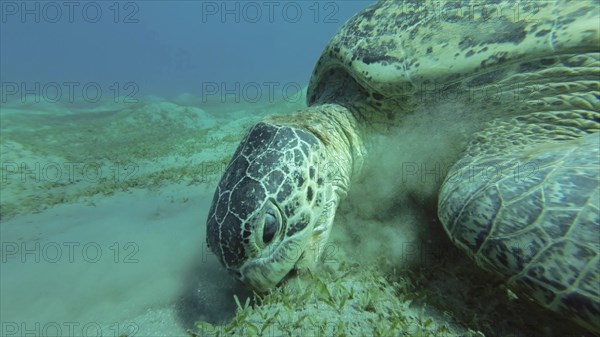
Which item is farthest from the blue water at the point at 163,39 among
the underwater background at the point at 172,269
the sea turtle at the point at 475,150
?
the sea turtle at the point at 475,150

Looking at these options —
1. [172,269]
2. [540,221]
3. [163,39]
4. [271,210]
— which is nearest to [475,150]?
[540,221]

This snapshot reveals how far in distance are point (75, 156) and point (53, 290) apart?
532 centimetres

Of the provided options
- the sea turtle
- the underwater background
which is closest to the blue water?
the underwater background

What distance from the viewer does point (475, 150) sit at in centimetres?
203

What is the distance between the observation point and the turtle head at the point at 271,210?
1869mm

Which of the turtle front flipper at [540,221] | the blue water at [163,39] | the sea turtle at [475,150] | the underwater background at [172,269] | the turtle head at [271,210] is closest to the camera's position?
the turtle front flipper at [540,221]

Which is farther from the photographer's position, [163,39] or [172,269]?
[163,39]

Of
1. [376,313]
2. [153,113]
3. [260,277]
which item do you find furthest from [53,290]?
[153,113]

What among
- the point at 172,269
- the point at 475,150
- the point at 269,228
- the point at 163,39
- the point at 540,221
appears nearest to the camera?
the point at 540,221

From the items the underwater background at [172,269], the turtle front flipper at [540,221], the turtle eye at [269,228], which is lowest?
the underwater background at [172,269]

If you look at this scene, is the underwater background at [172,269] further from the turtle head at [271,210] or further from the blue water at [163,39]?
the blue water at [163,39]

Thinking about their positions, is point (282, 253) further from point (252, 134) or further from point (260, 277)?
point (252, 134)

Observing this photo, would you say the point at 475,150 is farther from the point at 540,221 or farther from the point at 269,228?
the point at 269,228

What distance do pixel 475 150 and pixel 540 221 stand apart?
30.5 inches
